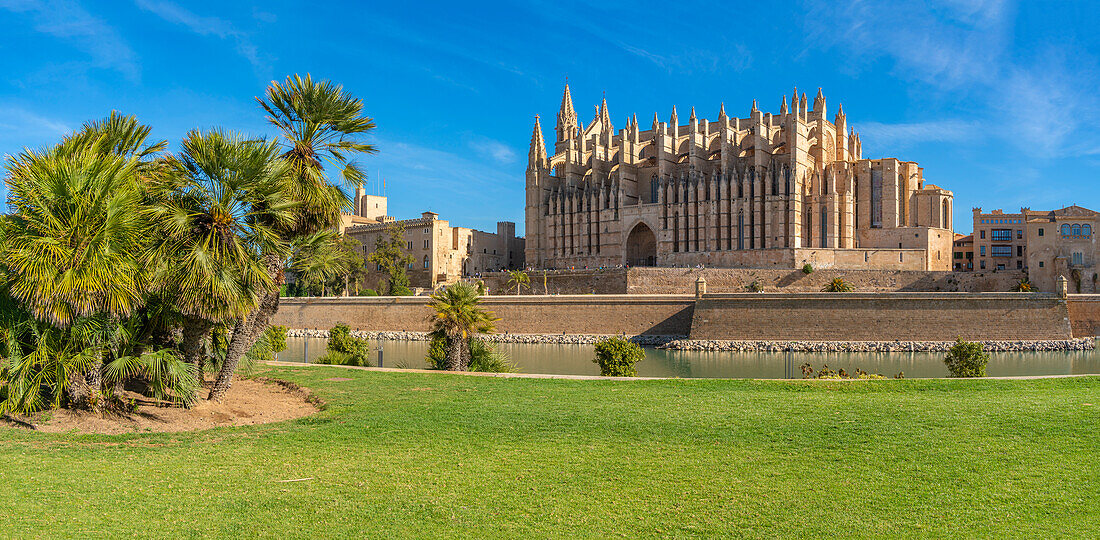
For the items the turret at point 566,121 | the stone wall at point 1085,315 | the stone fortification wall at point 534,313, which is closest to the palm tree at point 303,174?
the stone fortification wall at point 534,313

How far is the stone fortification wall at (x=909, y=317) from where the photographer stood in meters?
33.5

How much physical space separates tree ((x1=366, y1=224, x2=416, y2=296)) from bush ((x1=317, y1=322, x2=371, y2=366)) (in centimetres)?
2888

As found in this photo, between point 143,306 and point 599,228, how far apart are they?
57.4m

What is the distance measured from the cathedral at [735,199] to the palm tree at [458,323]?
37684mm

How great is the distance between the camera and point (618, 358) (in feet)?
58.5

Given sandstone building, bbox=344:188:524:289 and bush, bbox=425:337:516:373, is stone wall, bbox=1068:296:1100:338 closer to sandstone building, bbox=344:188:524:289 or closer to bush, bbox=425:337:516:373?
bush, bbox=425:337:516:373

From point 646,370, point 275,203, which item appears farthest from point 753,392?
point 646,370

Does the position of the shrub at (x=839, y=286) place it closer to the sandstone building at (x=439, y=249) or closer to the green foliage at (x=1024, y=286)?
the green foliage at (x=1024, y=286)

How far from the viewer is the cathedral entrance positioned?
6569cm

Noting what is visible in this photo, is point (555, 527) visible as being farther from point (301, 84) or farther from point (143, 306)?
point (301, 84)

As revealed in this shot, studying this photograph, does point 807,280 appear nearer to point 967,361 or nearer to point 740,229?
point 740,229

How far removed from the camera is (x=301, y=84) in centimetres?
1100

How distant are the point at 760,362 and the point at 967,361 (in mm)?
12660

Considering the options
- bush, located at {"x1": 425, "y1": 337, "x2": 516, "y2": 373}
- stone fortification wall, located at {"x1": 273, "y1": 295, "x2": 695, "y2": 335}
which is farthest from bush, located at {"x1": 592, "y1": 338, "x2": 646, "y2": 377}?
stone fortification wall, located at {"x1": 273, "y1": 295, "x2": 695, "y2": 335}
